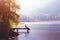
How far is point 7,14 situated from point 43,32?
820mm

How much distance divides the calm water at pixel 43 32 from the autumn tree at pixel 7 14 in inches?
11.9

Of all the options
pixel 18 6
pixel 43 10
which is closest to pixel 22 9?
pixel 18 6

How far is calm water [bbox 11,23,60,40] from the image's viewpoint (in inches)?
187

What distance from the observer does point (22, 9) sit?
478 centimetres

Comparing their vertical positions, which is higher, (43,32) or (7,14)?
(7,14)

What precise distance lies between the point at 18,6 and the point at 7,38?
0.69 metres

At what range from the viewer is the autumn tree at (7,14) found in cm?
473

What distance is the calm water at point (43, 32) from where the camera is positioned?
187 inches

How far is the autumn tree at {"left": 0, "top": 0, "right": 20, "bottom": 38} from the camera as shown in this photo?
186 inches

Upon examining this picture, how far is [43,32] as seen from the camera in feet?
15.6

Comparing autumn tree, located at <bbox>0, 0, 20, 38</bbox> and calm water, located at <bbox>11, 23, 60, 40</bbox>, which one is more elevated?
autumn tree, located at <bbox>0, 0, 20, 38</bbox>

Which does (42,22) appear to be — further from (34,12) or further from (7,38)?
(7,38)

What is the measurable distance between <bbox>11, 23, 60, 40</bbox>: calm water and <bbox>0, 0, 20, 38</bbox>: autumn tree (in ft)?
1.00

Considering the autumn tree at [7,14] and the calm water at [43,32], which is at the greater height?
the autumn tree at [7,14]
